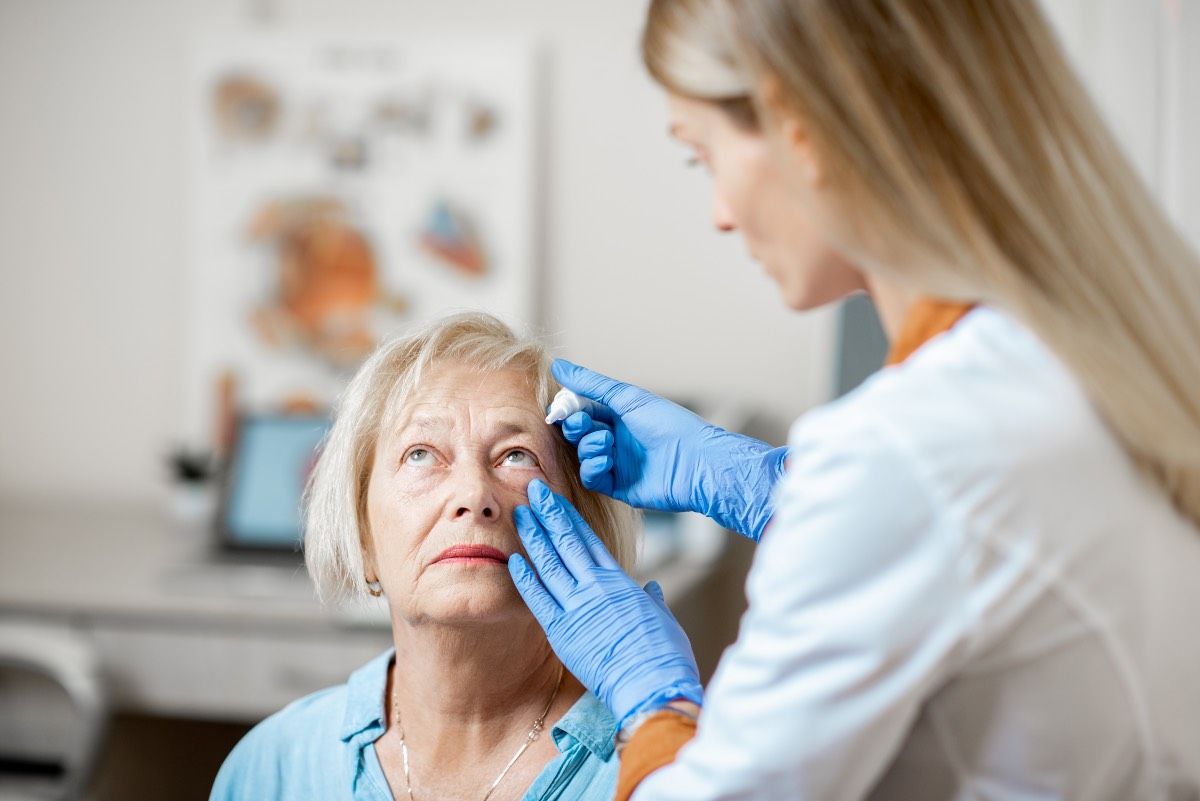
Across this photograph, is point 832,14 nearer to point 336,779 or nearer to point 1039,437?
point 1039,437

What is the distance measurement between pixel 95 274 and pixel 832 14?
2.57 meters

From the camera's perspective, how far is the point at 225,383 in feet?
9.41

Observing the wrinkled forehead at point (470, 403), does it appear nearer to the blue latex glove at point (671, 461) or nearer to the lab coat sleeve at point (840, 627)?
the blue latex glove at point (671, 461)

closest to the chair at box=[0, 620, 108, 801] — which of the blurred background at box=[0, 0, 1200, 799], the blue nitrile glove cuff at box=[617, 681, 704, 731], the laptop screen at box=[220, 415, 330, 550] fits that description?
the blurred background at box=[0, 0, 1200, 799]

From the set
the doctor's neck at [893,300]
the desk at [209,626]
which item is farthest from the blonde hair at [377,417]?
the desk at [209,626]

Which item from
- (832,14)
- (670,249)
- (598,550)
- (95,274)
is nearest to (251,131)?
(95,274)

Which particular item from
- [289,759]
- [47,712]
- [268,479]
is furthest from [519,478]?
A: [47,712]

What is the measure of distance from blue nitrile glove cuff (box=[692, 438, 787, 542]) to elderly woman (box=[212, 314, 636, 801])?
0.13 meters

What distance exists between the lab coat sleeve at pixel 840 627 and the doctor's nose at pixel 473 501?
429mm

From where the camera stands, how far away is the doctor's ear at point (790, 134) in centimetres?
79

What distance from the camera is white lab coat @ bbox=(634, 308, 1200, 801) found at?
28.6 inches

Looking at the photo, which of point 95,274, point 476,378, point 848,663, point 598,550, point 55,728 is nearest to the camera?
point 848,663

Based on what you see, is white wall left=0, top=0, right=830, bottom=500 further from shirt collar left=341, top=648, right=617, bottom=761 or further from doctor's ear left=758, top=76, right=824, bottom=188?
doctor's ear left=758, top=76, right=824, bottom=188

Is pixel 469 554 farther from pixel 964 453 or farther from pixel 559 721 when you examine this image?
pixel 964 453
